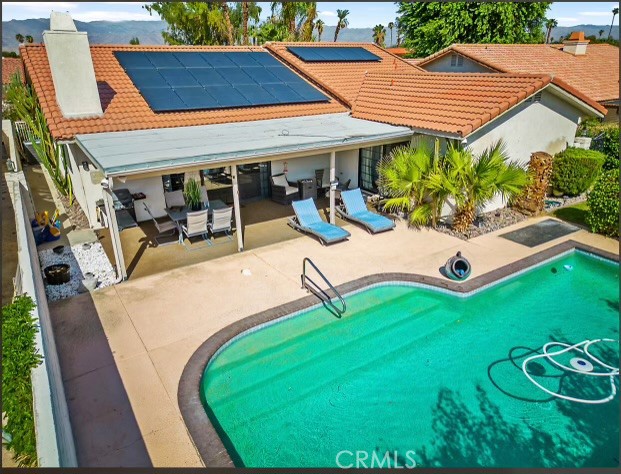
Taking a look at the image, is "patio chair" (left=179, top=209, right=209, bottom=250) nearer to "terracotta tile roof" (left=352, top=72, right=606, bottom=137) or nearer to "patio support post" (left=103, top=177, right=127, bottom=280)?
"patio support post" (left=103, top=177, right=127, bottom=280)

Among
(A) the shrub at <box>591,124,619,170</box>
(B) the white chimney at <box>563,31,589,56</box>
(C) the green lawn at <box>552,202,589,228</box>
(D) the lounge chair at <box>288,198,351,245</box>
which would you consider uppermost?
(B) the white chimney at <box>563,31,589,56</box>

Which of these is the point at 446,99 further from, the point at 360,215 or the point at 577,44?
the point at 577,44

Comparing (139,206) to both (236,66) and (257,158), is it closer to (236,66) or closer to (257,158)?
(257,158)

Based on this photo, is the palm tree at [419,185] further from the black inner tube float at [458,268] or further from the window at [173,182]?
the window at [173,182]

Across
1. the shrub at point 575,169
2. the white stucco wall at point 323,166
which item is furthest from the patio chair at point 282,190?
the shrub at point 575,169

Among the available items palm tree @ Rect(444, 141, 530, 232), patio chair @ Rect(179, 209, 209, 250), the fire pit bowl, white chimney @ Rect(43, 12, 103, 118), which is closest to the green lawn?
palm tree @ Rect(444, 141, 530, 232)

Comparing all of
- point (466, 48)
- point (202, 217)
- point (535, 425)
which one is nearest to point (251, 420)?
point (535, 425)
